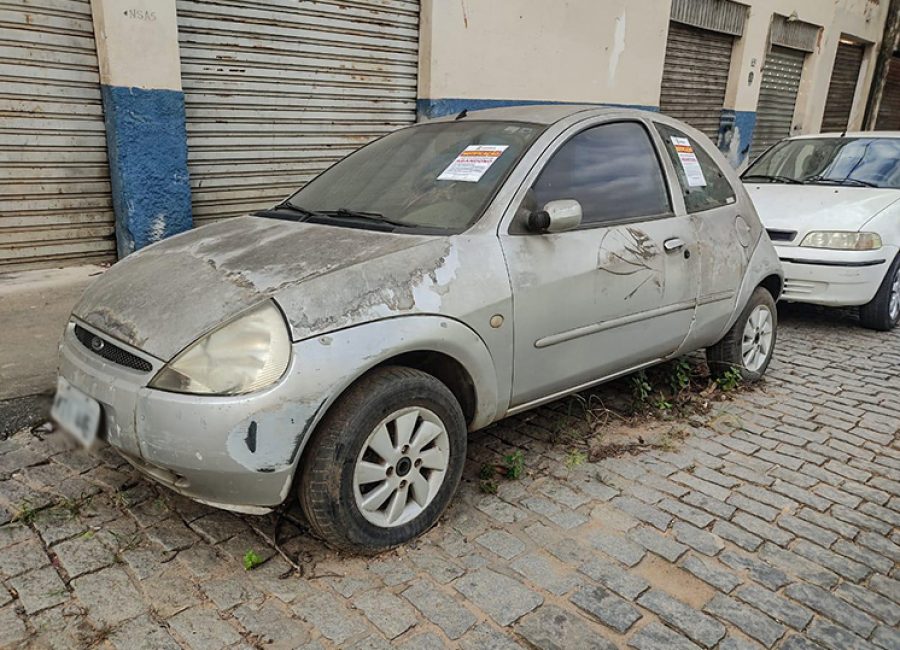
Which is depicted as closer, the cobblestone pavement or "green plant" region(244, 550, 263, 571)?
the cobblestone pavement

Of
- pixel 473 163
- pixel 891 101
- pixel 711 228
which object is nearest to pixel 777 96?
pixel 891 101

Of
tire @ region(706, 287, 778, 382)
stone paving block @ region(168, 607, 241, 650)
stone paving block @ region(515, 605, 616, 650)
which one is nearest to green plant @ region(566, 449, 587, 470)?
stone paving block @ region(515, 605, 616, 650)

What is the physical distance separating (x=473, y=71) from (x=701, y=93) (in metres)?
5.42

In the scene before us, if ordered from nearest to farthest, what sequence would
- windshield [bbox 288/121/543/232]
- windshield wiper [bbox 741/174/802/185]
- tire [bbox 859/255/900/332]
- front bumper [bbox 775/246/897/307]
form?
windshield [bbox 288/121/543/232] → front bumper [bbox 775/246/897/307] → tire [bbox 859/255/900/332] → windshield wiper [bbox 741/174/802/185]

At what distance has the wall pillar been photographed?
506cm

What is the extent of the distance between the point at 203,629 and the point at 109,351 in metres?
1.05

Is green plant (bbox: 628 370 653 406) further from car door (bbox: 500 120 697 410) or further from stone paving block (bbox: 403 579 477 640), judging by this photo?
stone paving block (bbox: 403 579 477 640)

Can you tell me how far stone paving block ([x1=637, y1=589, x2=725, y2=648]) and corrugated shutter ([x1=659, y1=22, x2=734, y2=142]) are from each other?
369 inches

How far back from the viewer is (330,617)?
7.60 feet

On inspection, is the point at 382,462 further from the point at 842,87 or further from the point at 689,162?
the point at 842,87

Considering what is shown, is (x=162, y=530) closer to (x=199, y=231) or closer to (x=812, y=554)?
(x=199, y=231)

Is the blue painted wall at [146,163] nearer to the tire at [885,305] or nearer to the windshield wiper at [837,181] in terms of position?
the windshield wiper at [837,181]

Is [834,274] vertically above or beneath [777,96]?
beneath

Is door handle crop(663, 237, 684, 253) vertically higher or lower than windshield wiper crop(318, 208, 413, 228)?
lower
